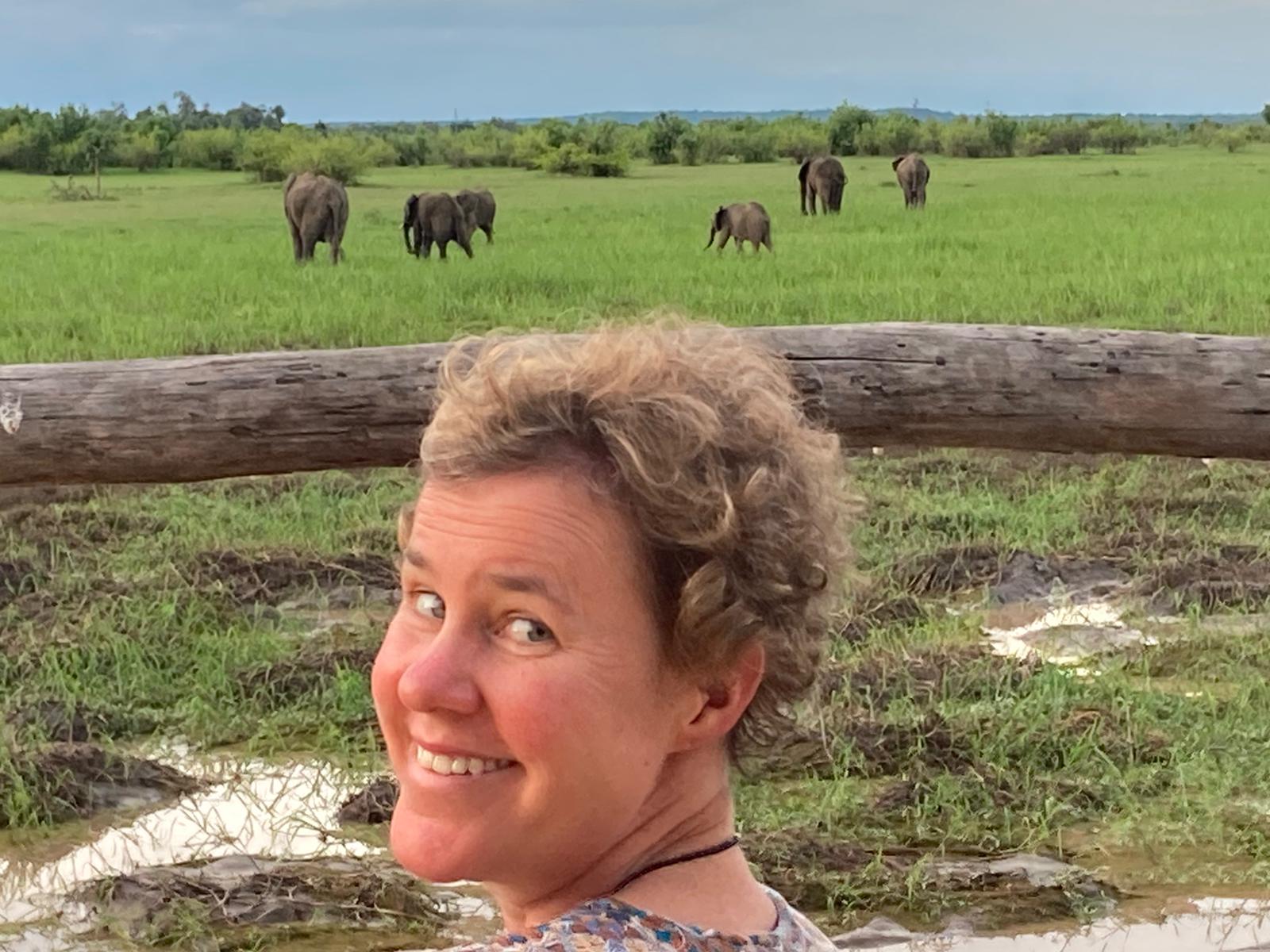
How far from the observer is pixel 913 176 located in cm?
1329

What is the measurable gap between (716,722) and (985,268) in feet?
26.7

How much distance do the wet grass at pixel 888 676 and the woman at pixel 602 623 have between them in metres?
1.54

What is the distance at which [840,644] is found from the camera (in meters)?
3.88

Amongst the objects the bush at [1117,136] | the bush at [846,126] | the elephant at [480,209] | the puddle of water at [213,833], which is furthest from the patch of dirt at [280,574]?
the bush at [1117,136]

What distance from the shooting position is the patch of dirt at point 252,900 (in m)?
2.58

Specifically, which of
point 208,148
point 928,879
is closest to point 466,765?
point 928,879

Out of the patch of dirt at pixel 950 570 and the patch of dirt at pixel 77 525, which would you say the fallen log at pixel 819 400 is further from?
the patch of dirt at pixel 77 525

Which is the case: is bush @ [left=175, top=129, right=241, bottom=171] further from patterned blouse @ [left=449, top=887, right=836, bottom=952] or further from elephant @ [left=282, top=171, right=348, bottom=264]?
patterned blouse @ [left=449, top=887, right=836, bottom=952]

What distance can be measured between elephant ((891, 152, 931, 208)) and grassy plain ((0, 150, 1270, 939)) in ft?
9.11

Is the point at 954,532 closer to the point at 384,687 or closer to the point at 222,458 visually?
the point at 222,458

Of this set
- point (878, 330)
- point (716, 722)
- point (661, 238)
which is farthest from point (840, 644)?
point (661, 238)

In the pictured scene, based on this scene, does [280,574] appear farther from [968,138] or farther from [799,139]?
[968,138]

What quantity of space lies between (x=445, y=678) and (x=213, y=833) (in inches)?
77.0

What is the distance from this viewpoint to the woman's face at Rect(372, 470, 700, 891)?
1.17 m
